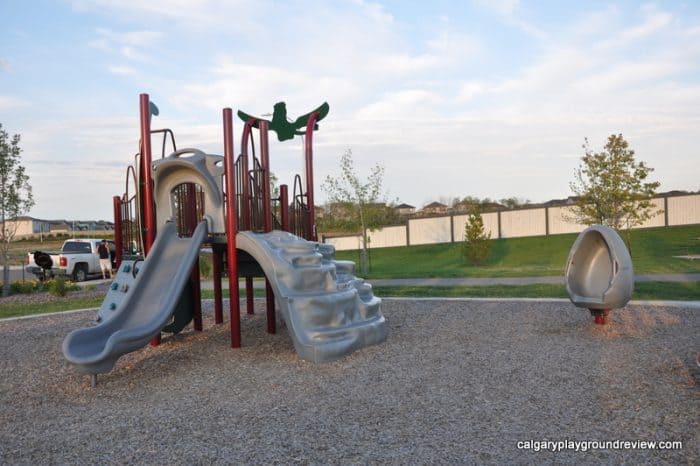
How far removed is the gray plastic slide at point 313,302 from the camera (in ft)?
23.0

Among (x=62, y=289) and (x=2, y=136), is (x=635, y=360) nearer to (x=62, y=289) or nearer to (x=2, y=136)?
(x=62, y=289)

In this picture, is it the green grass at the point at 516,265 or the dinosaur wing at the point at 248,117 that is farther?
the green grass at the point at 516,265

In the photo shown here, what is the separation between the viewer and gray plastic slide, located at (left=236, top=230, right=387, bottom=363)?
702 centimetres

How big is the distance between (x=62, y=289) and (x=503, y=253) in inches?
806

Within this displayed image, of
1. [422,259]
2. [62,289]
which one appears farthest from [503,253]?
[62,289]

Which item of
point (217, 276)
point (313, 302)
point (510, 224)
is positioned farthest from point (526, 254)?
point (313, 302)

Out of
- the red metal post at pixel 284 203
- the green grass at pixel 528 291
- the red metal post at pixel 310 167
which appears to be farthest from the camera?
the green grass at pixel 528 291

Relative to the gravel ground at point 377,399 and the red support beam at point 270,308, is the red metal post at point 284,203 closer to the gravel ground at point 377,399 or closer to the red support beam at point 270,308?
the red support beam at point 270,308

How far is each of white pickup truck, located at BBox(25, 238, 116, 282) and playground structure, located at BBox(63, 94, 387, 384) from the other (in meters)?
13.2

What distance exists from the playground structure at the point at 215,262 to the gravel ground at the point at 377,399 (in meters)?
0.41

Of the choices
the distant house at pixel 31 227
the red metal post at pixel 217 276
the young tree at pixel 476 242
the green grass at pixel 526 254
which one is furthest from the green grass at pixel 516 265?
the distant house at pixel 31 227

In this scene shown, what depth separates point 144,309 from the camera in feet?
23.1

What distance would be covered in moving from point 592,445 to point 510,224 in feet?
102

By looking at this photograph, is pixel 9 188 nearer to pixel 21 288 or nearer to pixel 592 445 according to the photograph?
pixel 21 288
